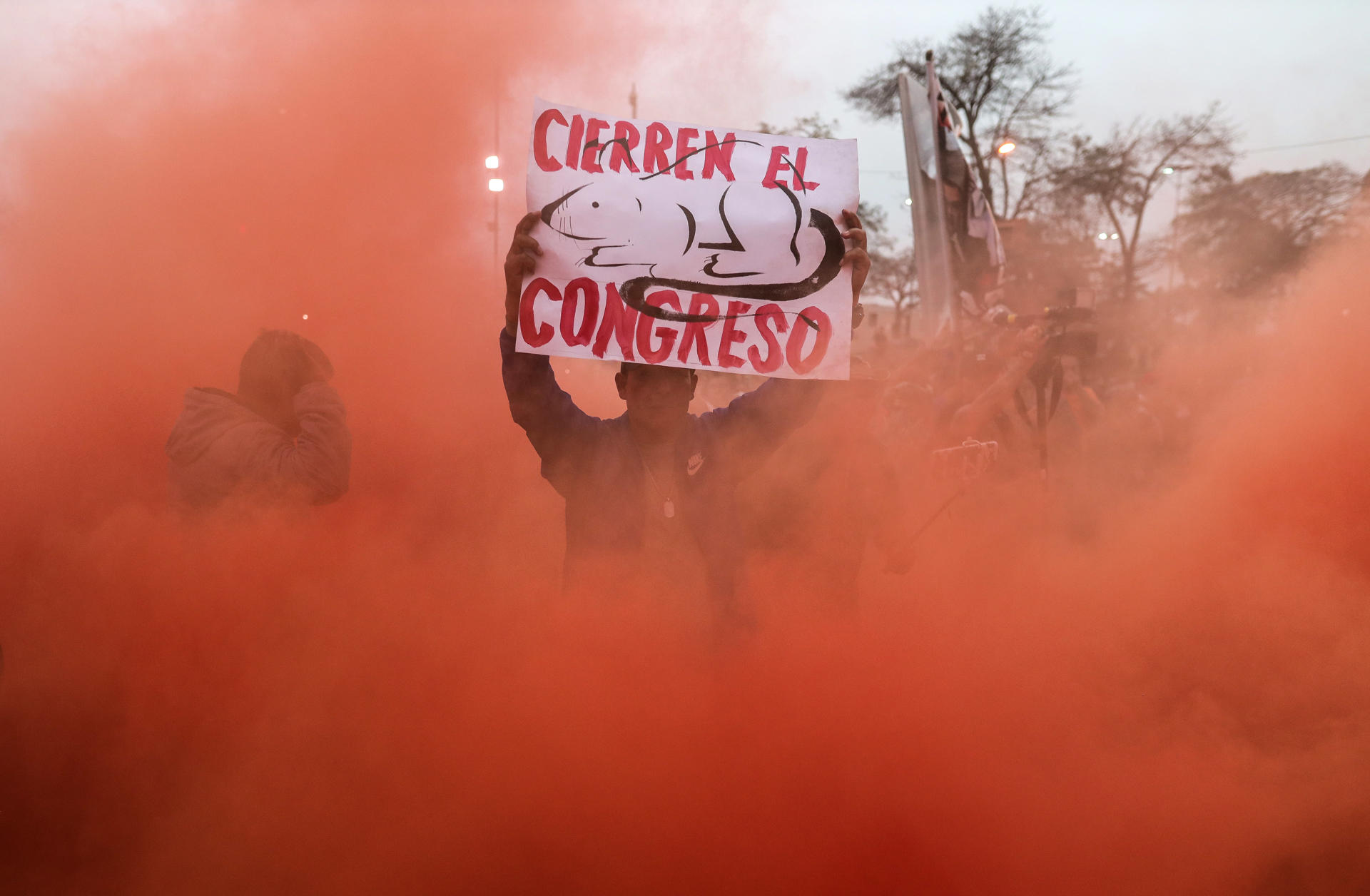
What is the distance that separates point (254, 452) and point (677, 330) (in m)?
1.44

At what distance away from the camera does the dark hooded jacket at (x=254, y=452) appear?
249 centimetres

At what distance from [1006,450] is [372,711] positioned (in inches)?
126

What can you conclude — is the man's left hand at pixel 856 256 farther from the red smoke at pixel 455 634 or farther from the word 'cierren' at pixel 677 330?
the red smoke at pixel 455 634

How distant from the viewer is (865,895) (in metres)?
2.13

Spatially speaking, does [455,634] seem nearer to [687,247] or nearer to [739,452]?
[739,452]

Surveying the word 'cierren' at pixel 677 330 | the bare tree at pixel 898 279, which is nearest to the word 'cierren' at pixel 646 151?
the word 'cierren' at pixel 677 330

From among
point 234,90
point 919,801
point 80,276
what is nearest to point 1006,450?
point 919,801

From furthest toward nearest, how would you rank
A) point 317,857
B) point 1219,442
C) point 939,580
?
point 1219,442 < point 939,580 < point 317,857

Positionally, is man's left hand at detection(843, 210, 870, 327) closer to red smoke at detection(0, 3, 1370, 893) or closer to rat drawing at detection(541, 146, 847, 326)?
rat drawing at detection(541, 146, 847, 326)

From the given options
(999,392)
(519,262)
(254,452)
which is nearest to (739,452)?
(519,262)

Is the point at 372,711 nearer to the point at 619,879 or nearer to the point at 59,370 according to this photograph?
the point at 619,879

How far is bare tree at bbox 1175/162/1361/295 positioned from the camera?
15.3 ft

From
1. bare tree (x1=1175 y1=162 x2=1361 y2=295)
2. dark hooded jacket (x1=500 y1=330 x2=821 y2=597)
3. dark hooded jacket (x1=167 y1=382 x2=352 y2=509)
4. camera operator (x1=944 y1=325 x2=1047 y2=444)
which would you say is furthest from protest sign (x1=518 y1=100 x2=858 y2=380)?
bare tree (x1=1175 y1=162 x2=1361 y2=295)

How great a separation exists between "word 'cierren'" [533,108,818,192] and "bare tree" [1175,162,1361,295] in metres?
3.07
